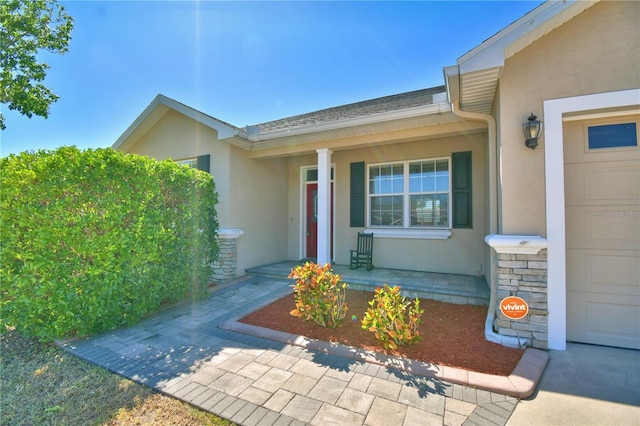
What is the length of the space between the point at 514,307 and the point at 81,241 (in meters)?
5.21

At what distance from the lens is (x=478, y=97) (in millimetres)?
3803

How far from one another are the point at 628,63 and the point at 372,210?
15.0ft

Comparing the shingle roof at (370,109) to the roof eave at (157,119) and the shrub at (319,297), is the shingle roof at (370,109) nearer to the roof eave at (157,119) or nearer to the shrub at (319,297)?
the roof eave at (157,119)

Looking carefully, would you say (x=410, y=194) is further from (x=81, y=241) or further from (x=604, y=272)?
(x=81, y=241)

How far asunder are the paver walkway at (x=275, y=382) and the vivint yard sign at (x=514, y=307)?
1.07 meters

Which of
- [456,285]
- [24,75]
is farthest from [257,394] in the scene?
[24,75]

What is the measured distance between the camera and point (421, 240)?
6.07 meters

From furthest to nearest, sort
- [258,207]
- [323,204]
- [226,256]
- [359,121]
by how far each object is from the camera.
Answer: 1. [258,207]
2. [226,256]
3. [323,204]
4. [359,121]

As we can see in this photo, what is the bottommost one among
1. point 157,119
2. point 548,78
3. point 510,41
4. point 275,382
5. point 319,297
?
point 275,382

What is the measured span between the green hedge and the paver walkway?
0.42m

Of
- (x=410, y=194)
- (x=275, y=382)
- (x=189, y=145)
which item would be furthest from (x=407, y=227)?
(x=189, y=145)

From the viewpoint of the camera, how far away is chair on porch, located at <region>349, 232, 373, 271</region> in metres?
6.24

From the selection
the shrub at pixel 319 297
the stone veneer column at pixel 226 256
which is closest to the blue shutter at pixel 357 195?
the stone veneer column at pixel 226 256

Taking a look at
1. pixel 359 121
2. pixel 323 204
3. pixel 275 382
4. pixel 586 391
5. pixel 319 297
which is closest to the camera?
pixel 586 391
